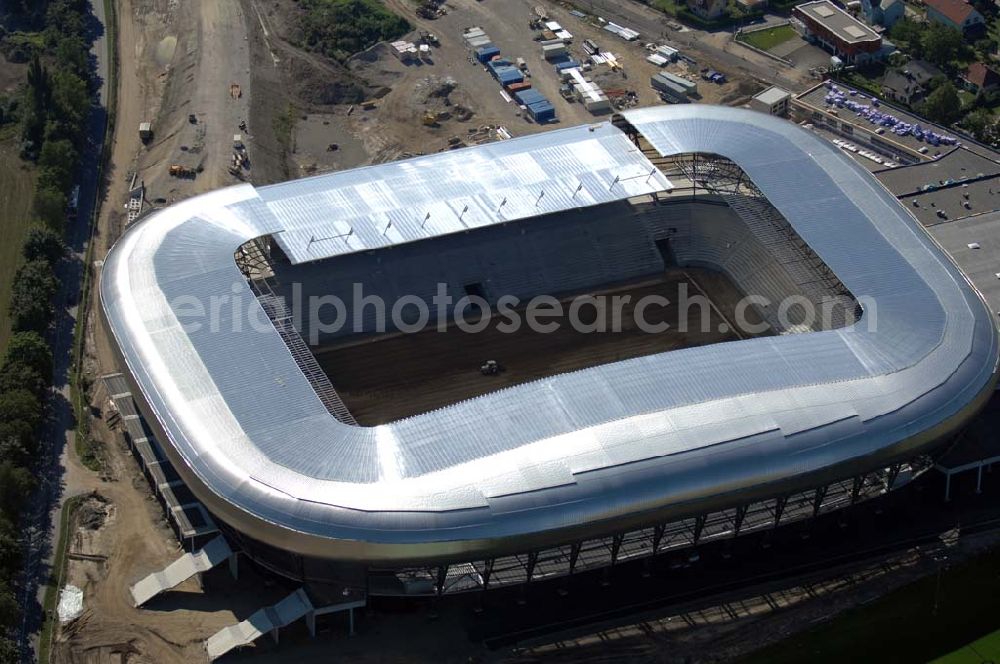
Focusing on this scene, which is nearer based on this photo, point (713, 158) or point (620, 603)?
point (620, 603)

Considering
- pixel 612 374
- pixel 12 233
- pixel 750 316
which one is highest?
pixel 612 374

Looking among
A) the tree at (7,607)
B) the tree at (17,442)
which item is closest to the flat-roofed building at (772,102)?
the tree at (17,442)

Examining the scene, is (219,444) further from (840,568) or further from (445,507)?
(840,568)

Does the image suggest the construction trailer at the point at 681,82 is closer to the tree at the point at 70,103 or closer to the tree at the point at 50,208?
the tree at the point at 70,103

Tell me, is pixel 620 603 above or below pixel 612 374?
below

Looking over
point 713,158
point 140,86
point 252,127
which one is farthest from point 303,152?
point 713,158

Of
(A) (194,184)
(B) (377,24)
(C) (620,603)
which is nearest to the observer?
(C) (620,603)

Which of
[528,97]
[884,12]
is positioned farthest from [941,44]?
[528,97]
